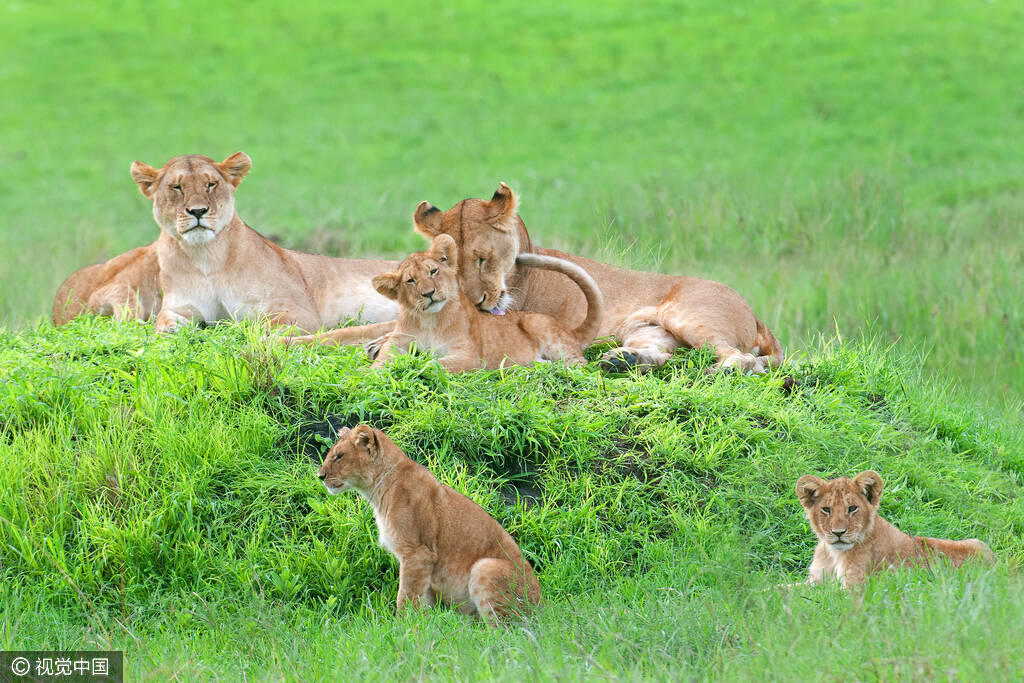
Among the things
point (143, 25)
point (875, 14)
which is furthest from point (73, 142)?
point (875, 14)

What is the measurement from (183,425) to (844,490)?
3.33 meters

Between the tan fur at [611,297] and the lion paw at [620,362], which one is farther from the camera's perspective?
the lion paw at [620,362]

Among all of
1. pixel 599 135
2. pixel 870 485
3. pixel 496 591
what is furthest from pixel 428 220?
pixel 599 135

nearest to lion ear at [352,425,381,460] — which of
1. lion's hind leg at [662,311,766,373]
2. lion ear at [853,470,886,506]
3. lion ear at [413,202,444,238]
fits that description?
lion ear at [853,470,886,506]

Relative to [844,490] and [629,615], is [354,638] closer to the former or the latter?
[629,615]

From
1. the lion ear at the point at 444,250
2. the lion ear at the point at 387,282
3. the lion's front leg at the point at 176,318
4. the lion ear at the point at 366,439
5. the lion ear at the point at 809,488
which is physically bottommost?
the lion's front leg at the point at 176,318

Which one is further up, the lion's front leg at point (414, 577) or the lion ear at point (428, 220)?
the lion ear at point (428, 220)

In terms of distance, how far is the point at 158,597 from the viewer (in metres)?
5.69

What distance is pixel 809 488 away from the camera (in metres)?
5.45

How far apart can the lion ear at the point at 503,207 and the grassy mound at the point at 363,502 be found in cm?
88

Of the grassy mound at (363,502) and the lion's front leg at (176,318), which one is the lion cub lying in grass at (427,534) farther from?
the lion's front leg at (176,318)

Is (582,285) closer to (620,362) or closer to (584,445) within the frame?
(620,362)

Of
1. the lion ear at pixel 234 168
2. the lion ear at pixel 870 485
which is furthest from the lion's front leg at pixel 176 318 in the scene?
the lion ear at pixel 870 485

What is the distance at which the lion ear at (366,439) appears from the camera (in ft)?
16.8
